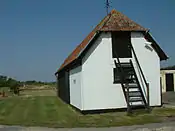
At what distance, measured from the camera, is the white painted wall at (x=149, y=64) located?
1905 centimetres

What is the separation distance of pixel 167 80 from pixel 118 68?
2289cm

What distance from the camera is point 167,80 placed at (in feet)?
129

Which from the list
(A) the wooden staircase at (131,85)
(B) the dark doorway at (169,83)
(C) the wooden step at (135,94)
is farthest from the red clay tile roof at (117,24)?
(B) the dark doorway at (169,83)

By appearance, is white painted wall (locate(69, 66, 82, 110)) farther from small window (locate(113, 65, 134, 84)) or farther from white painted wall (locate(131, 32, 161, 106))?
white painted wall (locate(131, 32, 161, 106))

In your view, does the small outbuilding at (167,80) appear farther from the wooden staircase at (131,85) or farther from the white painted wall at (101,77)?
the wooden staircase at (131,85)

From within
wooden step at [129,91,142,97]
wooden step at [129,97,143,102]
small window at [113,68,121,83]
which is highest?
small window at [113,68,121,83]

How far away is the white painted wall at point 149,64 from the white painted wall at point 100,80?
6.40 ft

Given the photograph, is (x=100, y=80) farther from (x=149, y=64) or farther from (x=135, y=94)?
(x=149, y=64)

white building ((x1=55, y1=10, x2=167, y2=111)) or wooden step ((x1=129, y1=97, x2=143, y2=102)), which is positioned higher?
white building ((x1=55, y1=10, x2=167, y2=111))

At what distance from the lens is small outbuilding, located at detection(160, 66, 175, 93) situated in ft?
127

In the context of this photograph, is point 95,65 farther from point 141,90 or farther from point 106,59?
point 141,90

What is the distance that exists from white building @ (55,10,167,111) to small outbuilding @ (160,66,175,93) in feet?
64.0

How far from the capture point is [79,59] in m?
18.0

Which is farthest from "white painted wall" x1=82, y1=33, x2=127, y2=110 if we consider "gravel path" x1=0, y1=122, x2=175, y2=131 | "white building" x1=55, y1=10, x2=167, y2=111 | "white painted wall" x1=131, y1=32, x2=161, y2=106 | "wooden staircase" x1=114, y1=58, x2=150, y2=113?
"gravel path" x1=0, y1=122, x2=175, y2=131
